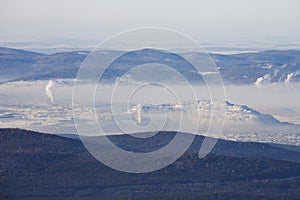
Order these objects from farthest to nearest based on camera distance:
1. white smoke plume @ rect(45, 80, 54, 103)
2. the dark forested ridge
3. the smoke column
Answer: the smoke column
white smoke plume @ rect(45, 80, 54, 103)
the dark forested ridge

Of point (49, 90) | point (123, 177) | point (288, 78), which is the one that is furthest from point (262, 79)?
point (123, 177)

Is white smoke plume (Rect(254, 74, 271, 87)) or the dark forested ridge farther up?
the dark forested ridge

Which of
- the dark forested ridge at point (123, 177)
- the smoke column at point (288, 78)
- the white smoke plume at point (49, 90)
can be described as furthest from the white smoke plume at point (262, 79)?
the dark forested ridge at point (123, 177)

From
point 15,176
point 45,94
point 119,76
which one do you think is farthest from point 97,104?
point 15,176

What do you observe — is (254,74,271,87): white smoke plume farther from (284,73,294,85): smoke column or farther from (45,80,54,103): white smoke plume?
(45,80,54,103): white smoke plume

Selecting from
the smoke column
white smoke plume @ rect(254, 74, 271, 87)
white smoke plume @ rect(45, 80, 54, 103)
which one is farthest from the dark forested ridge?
the smoke column

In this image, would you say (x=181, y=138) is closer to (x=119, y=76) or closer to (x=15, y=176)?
(x=15, y=176)

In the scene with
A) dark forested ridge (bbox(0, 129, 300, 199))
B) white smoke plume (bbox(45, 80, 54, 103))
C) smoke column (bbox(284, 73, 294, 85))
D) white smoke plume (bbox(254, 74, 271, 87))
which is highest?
dark forested ridge (bbox(0, 129, 300, 199))

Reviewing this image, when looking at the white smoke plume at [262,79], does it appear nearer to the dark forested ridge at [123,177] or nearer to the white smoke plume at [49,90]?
the white smoke plume at [49,90]
